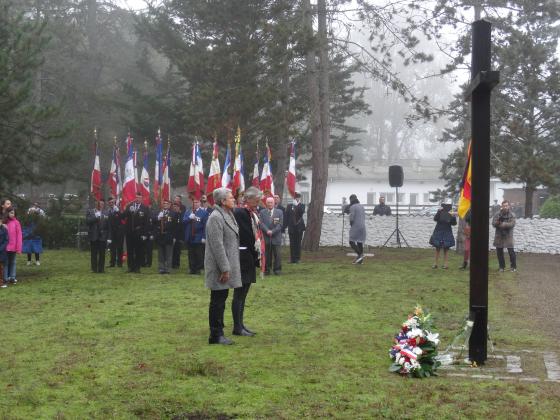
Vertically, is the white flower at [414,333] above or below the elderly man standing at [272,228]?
below

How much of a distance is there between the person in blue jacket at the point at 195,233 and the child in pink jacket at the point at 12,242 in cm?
391

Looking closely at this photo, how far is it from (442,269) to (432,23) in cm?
924

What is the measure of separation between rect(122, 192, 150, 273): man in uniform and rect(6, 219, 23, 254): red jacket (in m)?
2.95

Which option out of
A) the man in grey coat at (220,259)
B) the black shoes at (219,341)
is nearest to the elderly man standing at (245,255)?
the man in grey coat at (220,259)

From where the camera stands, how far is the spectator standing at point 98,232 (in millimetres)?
19219

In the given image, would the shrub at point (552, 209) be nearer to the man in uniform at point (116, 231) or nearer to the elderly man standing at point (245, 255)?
the man in uniform at point (116, 231)

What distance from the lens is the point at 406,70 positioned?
88.5 m

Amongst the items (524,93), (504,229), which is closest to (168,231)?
(504,229)

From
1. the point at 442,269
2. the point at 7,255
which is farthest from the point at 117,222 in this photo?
the point at 442,269

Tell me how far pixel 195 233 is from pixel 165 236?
74cm

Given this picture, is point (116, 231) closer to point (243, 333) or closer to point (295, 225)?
point (295, 225)

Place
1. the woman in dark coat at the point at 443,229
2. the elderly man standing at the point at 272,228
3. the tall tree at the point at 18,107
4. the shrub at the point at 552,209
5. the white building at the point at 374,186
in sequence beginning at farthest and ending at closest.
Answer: the white building at the point at 374,186 → the shrub at the point at 552,209 → the woman in dark coat at the point at 443,229 → the elderly man standing at the point at 272,228 → the tall tree at the point at 18,107

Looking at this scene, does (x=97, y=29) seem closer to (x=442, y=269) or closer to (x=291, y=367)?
(x=442, y=269)

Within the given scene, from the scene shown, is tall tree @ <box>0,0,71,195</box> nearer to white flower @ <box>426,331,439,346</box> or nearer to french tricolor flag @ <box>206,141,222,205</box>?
french tricolor flag @ <box>206,141,222,205</box>
